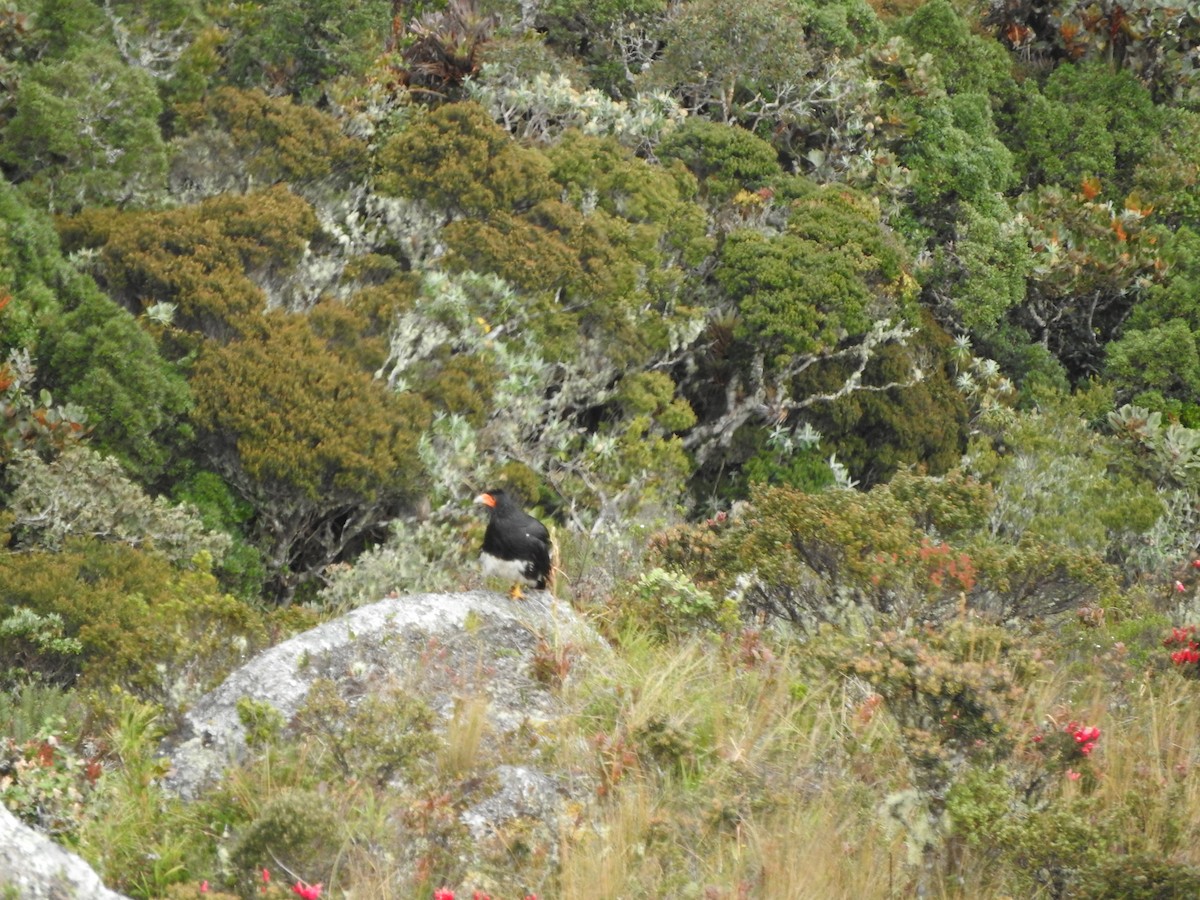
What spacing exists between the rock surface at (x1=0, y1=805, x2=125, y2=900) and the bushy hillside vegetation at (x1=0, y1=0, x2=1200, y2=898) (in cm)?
72

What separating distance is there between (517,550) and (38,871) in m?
4.27

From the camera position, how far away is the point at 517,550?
7.80 metres

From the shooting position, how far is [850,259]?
15.1 metres

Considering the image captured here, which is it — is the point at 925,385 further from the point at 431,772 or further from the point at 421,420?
the point at 431,772

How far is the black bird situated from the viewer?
25.3 ft

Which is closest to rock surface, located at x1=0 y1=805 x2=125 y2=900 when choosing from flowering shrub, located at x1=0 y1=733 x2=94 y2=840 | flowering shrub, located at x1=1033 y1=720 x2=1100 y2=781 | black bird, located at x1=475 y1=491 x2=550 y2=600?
flowering shrub, located at x1=0 y1=733 x2=94 y2=840

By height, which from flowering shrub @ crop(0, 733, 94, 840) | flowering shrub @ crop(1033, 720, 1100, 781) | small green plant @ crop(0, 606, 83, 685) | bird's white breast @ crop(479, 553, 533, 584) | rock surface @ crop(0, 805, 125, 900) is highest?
flowering shrub @ crop(1033, 720, 1100, 781)

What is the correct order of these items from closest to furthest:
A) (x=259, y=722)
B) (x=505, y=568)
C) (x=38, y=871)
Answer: (x=38, y=871) < (x=259, y=722) < (x=505, y=568)

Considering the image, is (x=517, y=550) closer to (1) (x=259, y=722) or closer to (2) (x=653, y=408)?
(1) (x=259, y=722)

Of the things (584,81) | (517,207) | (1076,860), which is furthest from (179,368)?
(1076,860)

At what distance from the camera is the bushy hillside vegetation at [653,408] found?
5000 mm

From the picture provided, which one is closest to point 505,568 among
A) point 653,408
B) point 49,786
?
point 49,786

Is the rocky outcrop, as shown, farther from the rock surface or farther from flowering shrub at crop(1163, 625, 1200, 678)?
flowering shrub at crop(1163, 625, 1200, 678)

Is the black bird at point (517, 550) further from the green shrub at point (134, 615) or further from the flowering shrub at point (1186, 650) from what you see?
the flowering shrub at point (1186, 650)
